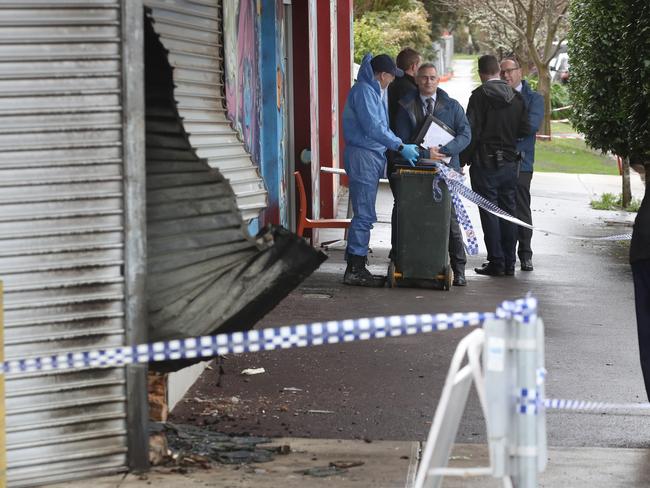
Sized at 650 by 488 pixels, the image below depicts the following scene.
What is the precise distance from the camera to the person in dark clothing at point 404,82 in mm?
12042

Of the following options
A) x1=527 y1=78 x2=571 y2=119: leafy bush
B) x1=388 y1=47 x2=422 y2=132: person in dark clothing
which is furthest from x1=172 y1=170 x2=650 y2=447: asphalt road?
x1=527 y1=78 x2=571 y2=119: leafy bush

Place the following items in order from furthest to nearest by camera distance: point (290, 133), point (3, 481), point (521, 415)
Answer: point (290, 133)
point (3, 481)
point (521, 415)

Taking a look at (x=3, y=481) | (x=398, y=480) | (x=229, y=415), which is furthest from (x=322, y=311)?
(x=3, y=481)

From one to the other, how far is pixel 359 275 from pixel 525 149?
234 cm

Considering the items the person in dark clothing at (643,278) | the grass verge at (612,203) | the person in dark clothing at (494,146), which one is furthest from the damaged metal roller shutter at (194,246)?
the grass verge at (612,203)

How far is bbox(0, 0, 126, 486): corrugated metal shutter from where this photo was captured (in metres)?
5.26

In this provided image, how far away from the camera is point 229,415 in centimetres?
677

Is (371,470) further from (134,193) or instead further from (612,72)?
(612,72)

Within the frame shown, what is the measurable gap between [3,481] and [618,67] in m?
11.1

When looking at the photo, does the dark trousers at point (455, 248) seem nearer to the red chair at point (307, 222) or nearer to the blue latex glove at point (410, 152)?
the blue latex glove at point (410, 152)

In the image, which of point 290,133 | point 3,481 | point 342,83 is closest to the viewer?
point 3,481

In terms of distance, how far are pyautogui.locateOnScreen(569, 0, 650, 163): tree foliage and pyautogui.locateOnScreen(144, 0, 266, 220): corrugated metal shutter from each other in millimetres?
7145

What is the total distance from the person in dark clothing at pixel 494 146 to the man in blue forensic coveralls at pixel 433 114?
58cm

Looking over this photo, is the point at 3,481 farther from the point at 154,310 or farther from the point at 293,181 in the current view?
the point at 293,181
